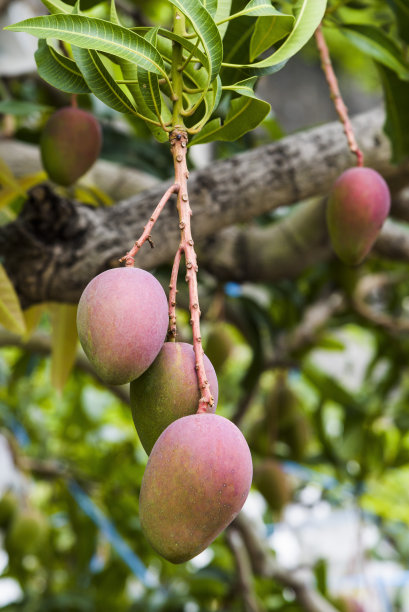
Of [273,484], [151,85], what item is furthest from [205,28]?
[273,484]

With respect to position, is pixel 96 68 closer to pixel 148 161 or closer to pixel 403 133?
pixel 403 133

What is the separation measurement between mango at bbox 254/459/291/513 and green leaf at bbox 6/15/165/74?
108cm

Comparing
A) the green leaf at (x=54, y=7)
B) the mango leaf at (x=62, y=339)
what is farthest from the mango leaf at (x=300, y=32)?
the mango leaf at (x=62, y=339)

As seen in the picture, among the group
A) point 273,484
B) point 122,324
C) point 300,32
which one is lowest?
point 273,484

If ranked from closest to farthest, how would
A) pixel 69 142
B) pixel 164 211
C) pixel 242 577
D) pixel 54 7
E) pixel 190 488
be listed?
pixel 190 488
pixel 54 7
pixel 69 142
pixel 164 211
pixel 242 577

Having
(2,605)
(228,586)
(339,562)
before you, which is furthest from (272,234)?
(339,562)

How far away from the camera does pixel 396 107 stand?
0.63 metres

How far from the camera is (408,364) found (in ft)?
5.06

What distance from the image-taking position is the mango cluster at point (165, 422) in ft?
0.98

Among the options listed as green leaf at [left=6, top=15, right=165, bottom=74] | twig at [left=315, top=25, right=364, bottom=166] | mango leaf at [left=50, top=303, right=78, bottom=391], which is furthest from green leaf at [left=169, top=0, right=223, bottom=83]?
mango leaf at [left=50, top=303, right=78, bottom=391]

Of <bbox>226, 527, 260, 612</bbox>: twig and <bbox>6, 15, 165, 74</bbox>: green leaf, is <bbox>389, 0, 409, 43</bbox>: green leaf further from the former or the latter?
<bbox>226, 527, 260, 612</bbox>: twig

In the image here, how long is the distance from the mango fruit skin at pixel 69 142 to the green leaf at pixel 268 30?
0.66ft

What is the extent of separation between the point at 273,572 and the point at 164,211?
0.91m

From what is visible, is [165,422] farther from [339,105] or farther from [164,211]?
[164,211]
